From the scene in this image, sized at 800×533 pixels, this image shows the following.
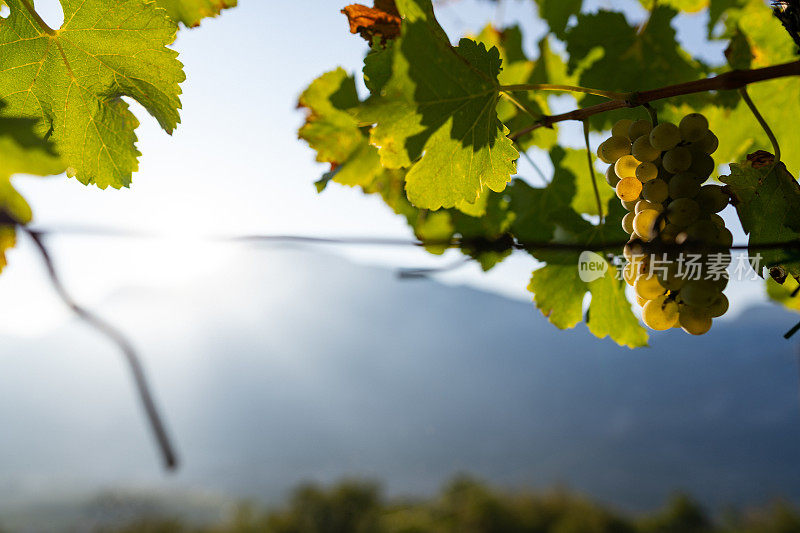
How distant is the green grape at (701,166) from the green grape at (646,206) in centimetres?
5

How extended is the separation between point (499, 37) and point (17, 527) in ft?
108

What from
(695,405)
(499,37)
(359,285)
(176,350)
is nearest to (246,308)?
(176,350)

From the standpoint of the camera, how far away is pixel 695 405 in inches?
1481

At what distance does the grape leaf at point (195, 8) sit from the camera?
2.40ft

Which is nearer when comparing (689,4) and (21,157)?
(21,157)

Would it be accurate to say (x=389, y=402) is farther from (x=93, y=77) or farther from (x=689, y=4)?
(x=93, y=77)

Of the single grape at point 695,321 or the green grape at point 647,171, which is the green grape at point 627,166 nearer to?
the green grape at point 647,171

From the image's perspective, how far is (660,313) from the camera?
0.55 metres

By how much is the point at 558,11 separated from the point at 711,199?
29.5 inches

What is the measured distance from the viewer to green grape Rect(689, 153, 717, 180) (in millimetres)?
557

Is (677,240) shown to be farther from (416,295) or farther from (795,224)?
(416,295)

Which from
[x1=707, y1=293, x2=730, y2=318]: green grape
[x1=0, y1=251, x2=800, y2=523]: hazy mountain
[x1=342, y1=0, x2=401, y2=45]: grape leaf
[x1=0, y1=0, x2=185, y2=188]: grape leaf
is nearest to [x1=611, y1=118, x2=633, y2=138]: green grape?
[x1=707, y1=293, x2=730, y2=318]: green grape

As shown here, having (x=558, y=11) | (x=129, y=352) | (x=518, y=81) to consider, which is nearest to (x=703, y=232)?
(x=129, y=352)

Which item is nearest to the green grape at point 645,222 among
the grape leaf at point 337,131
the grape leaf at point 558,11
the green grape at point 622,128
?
the green grape at point 622,128
